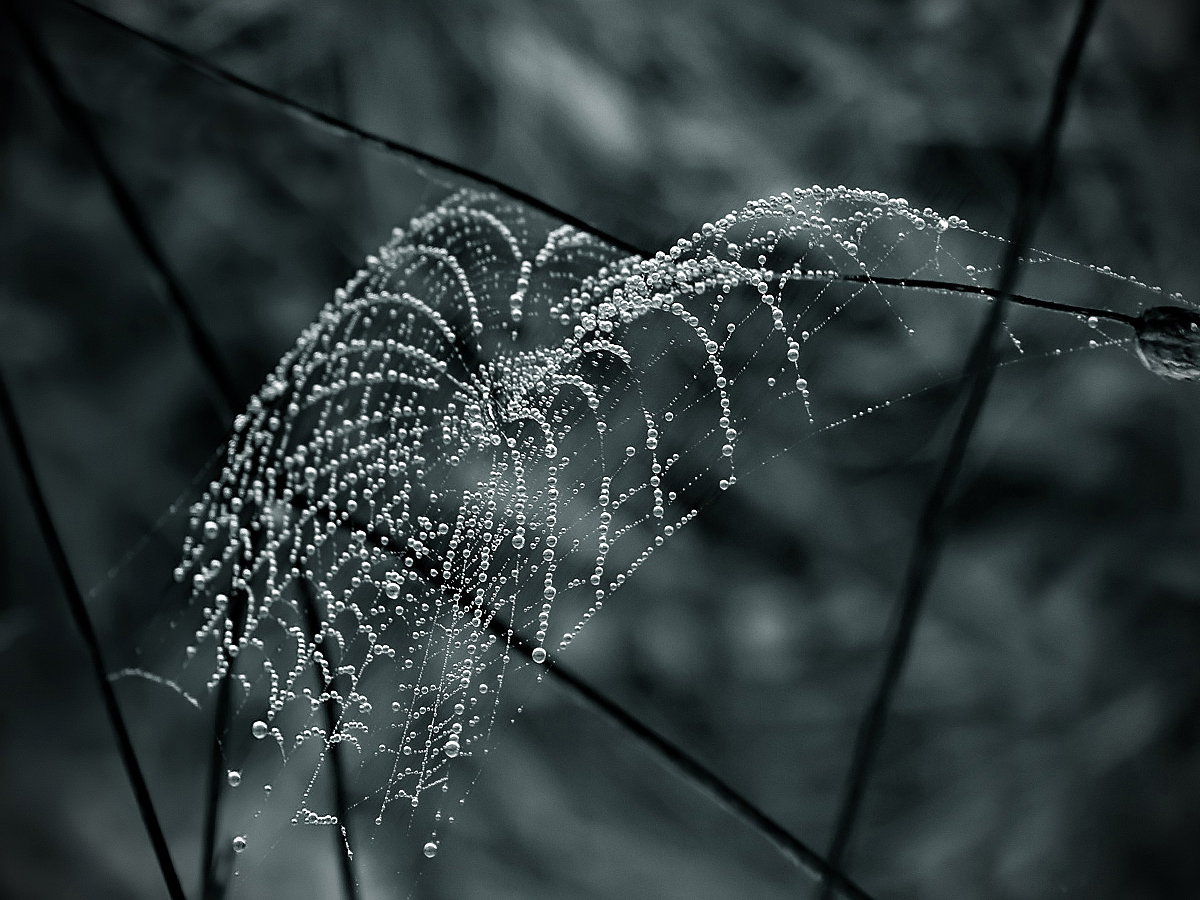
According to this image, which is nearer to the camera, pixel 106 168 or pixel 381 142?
pixel 381 142

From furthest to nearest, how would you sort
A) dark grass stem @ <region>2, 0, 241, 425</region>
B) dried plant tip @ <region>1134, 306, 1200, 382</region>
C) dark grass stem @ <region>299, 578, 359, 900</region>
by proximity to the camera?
dark grass stem @ <region>2, 0, 241, 425</region>, dark grass stem @ <region>299, 578, 359, 900</region>, dried plant tip @ <region>1134, 306, 1200, 382</region>

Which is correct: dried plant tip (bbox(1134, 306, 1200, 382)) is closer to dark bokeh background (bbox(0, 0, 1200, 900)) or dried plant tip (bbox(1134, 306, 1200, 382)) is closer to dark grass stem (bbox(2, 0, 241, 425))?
dark bokeh background (bbox(0, 0, 1200, 900))

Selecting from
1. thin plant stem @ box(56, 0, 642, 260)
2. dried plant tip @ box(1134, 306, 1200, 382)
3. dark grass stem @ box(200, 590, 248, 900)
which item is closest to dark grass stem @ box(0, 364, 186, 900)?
dark grass stem @ box(200, 590, 248, 900)

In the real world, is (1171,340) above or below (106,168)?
below

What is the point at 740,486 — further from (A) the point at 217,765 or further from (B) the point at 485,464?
(A) the point at 217,765

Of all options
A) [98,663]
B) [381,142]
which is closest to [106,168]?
[381,142]

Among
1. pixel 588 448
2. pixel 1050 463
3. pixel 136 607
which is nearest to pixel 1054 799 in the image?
pixel 1050 463

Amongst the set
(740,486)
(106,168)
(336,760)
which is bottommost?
(336,760)
